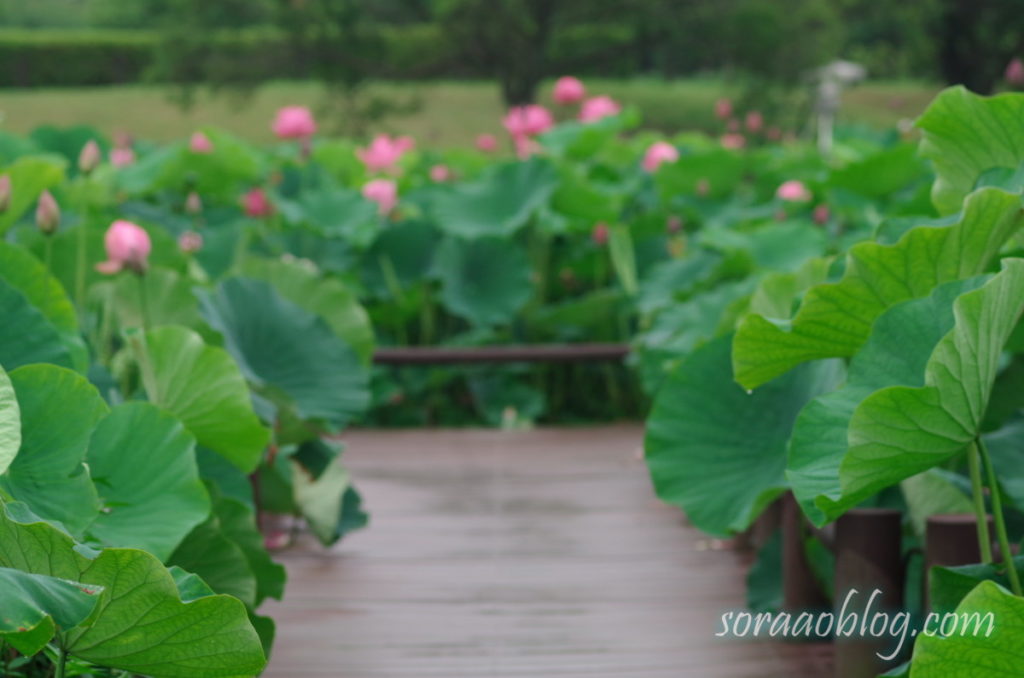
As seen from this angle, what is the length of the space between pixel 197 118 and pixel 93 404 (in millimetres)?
16470

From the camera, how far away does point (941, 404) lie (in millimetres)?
884

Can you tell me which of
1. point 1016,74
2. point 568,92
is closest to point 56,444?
point 1016,74

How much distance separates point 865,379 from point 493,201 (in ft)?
8.24

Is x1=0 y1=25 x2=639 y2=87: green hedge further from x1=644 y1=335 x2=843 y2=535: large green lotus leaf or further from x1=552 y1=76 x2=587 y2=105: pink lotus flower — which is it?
x1=644 y1=335 x2=843 y2=535: large green lotus leaf

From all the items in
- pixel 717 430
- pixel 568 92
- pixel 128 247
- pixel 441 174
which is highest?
pixel 128 247

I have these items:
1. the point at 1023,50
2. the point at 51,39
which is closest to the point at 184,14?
the point at 1023,50

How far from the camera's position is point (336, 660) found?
63.0 inches

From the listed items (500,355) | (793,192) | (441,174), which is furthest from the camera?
(441,174)

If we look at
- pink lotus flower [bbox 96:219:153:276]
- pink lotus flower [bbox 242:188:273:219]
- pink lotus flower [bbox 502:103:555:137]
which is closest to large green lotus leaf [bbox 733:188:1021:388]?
pink lotus flower [bbox 96:219:153:276]

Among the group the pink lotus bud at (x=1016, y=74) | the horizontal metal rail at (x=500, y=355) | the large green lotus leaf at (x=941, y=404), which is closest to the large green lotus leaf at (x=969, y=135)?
the large green lotus leaf at (x=941, y=404)

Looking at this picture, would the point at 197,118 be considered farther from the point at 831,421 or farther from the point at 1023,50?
the point at 831,421

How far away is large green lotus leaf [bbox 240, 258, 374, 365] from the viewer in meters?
1.90

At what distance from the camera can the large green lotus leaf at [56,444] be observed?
3.12 ft

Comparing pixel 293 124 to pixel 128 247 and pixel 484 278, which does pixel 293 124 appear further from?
pixel 128 247
